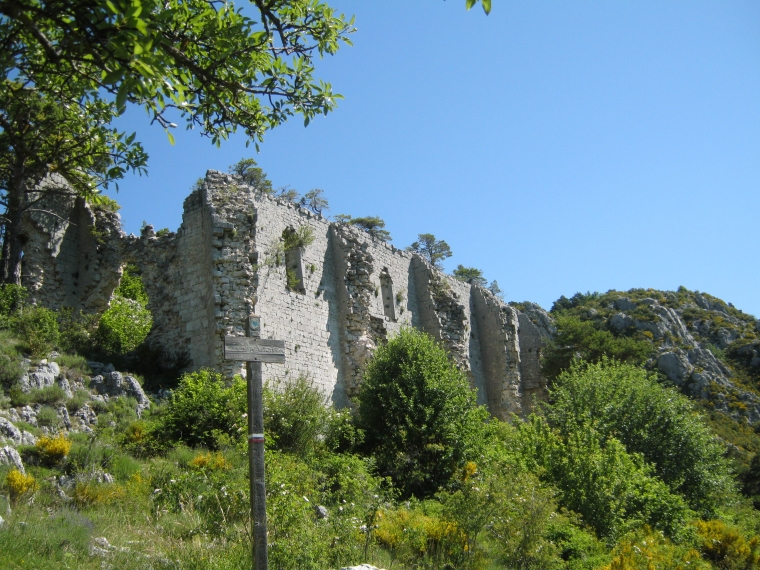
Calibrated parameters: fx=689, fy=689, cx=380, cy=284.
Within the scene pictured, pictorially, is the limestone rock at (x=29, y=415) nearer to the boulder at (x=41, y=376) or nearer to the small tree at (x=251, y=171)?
the boulder at (x=41, y=376)

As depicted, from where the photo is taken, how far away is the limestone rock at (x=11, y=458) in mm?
9567

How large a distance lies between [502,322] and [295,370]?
13.1 meters

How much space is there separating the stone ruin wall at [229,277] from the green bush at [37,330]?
8.75ft

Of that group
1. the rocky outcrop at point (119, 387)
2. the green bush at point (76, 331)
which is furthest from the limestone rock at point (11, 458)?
the green bush at point (76, 331)

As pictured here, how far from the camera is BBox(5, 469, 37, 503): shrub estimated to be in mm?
8648

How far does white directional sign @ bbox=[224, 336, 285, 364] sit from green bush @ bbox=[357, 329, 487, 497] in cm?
749

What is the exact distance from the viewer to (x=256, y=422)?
672 centimetres

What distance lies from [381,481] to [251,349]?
5.79m

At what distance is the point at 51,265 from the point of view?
60.0 ft

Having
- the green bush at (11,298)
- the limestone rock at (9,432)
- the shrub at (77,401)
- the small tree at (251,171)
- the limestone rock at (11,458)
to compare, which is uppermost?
the small tree at (251,171)

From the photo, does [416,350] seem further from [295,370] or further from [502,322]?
[502,322]

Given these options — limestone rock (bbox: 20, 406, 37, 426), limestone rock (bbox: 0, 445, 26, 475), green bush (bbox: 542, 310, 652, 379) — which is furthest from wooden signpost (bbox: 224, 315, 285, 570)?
green bush (bbox: 542, 310, 652, 379)

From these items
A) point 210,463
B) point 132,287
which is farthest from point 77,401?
point 132,287

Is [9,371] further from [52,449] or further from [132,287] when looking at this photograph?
[132,287]
